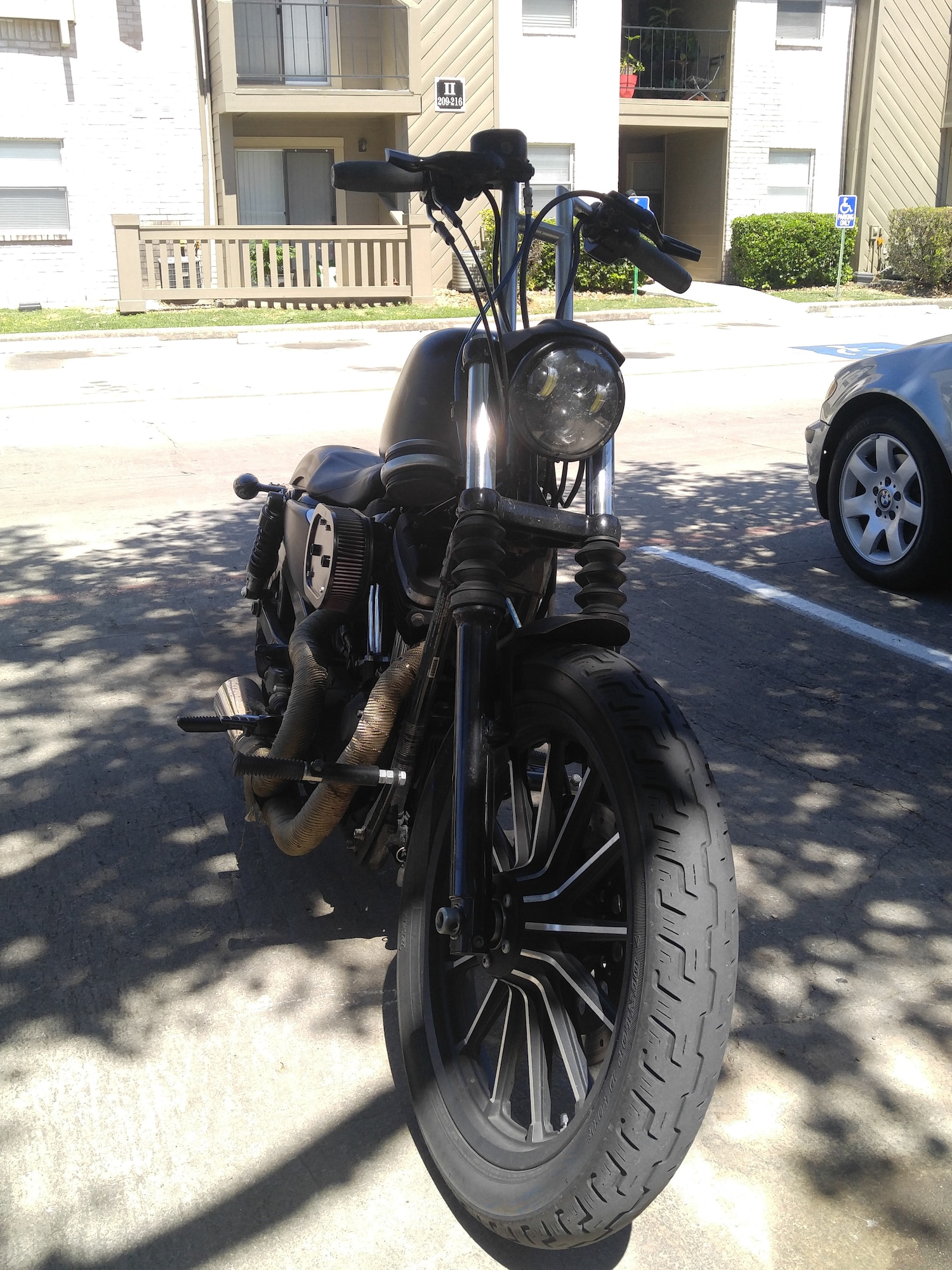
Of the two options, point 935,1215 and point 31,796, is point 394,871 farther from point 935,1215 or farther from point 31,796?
point 935,1215

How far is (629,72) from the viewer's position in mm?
27312

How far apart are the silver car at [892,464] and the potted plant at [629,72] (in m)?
22.7

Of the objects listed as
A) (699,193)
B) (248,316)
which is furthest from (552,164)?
(248,316)

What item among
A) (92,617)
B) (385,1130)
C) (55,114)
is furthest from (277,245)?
(385,1130)

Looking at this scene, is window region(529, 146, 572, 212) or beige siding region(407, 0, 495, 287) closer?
beige siding region(407, 0, 495, 287)

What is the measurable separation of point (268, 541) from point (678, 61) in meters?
27.8

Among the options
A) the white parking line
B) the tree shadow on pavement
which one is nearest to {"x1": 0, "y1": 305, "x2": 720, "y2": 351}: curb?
the white parking line

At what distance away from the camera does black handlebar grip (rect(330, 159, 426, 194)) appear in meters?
2.62

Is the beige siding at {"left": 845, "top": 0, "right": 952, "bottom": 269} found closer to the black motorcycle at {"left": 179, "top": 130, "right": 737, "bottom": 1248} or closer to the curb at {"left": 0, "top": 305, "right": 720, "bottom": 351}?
the curb at {"left": 0, "top": 305, "right": 720, "bottom": 351}

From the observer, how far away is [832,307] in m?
24.4

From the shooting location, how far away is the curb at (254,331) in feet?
63.1

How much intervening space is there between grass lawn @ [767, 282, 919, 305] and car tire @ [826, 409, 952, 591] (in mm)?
19336

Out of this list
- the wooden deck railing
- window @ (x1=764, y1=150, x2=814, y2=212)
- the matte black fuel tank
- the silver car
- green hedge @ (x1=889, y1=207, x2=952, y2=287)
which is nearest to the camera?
the matte black fuel tank

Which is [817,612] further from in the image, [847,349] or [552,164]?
[552,164]
